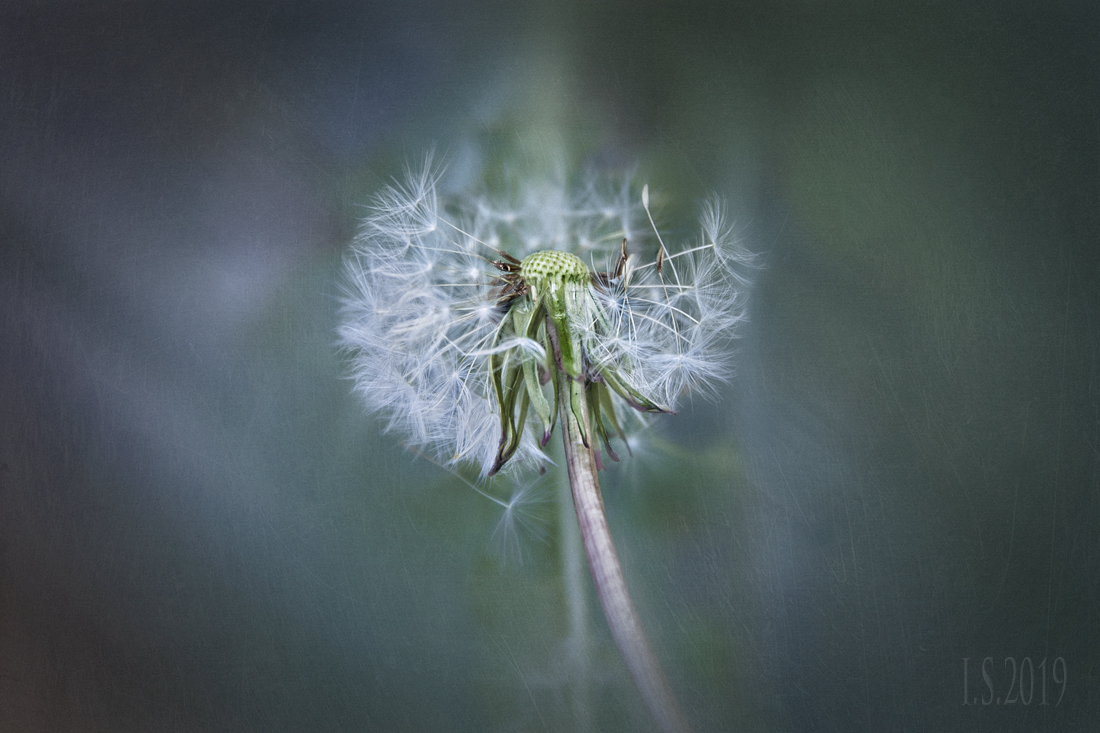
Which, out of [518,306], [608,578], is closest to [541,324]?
[518,306]

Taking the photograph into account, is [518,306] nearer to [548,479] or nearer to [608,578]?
[548,479]

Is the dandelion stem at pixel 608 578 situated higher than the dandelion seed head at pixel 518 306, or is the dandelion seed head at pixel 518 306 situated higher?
the dandelion seed head at pixel 518 306

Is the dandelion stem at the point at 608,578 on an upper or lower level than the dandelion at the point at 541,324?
lower

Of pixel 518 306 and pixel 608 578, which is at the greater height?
pixel 518 306
